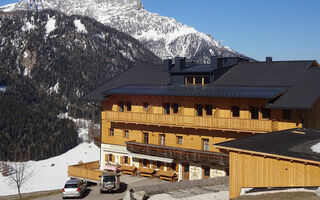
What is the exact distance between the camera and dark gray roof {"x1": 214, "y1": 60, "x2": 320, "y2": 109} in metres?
32.3

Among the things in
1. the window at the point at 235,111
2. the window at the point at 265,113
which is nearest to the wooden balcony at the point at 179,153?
the window at the point at 235,111

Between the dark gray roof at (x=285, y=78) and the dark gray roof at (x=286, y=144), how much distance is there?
3609 mm

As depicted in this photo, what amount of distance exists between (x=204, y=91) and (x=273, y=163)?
56.2 ft

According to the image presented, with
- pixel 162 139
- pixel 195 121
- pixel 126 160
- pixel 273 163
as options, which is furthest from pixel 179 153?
pixel 273 163

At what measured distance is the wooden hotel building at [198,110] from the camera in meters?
34.1

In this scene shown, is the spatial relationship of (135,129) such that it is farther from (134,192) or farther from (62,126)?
(62,126)

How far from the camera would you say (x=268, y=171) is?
22.2m

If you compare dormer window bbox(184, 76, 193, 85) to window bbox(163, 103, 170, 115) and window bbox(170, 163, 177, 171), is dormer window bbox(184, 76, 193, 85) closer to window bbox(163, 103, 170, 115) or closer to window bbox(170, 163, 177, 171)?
window bbox(163, 103, 170, 115)

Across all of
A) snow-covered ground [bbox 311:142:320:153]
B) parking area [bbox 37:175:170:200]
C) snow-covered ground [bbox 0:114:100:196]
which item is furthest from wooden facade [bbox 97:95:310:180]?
snow-covered ground [bbox 0:114:100:196]

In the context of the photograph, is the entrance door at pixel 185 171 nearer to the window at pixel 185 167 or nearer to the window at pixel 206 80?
the window at pixel 185 167

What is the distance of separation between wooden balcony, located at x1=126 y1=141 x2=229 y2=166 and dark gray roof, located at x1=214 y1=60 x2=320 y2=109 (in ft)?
23.7

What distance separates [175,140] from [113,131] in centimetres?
956

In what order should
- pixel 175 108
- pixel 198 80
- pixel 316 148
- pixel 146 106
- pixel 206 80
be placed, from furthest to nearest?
1. pixel 146 106
2. pixel 198 80
3. pixel 175 108
4. pixel 206 80
5. pixel 316 148

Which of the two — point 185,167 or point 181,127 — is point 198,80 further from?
point 185,167
